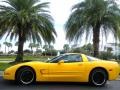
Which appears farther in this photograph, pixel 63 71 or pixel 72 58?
pixel 72 58

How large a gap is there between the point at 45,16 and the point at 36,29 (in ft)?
5.13

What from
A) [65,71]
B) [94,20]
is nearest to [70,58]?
[65,71]

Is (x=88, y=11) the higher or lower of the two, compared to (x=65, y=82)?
higher

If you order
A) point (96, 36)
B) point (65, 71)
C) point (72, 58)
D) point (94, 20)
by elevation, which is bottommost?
point (65, 71)

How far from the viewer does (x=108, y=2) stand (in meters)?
28.0

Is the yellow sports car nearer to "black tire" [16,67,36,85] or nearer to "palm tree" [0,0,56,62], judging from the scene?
"black tire" [16,67,36,85]

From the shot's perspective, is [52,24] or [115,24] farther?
[52,24]

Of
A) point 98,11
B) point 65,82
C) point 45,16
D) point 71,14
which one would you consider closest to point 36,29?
point 45,16

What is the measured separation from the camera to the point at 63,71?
12.4 m

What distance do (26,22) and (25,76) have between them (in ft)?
59.1

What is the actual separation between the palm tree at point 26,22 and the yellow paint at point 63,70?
56.1 ft

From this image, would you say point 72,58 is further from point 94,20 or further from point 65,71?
point 94,20

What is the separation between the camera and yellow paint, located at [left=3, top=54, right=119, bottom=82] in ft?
40.3

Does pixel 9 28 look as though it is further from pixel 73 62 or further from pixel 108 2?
pixel 73 62
